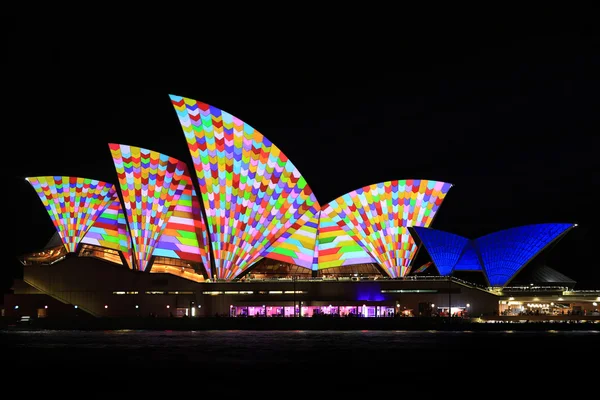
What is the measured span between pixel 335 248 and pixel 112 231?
2183 cm

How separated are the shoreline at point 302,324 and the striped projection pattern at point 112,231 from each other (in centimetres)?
906

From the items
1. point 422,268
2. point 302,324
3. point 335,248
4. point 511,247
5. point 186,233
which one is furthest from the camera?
point 422,268

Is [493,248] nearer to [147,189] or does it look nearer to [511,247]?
[511,247]

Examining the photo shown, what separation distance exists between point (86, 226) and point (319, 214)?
22.4 meters

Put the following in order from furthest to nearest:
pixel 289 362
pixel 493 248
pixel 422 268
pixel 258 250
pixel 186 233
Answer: pixel 422 268 < pixel 186 233 < pixel 258 250 < pixel 493 248 < pixel 289 362

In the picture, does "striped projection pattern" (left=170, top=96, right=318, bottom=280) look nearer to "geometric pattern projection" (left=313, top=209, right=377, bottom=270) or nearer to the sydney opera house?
the sydney opera house

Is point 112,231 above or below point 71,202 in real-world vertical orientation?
below

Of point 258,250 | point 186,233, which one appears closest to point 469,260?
point 258,250

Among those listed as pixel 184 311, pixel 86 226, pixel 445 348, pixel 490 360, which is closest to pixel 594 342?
pixel 445 348

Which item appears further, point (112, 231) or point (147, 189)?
point (112, 231)

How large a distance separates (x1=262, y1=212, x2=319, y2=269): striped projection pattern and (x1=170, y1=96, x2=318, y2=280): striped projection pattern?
2002 millimetres

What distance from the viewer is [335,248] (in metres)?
83.9

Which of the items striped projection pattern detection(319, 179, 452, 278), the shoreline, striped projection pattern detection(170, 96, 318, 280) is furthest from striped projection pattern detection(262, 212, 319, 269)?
the shoreline

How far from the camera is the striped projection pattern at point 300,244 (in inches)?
3226
